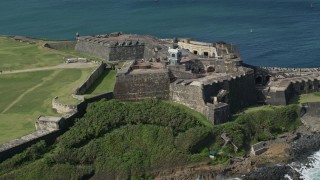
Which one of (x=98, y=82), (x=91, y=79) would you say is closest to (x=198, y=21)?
(x=98, y=82)

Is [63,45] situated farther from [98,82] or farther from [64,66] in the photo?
[98,82]

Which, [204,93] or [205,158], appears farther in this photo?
[204,93]

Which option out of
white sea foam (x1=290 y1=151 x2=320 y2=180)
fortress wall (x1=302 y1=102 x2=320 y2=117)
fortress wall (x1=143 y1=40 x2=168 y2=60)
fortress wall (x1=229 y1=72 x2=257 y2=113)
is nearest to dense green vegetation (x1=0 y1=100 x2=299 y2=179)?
fortress wall (x1=229 y1=72 x2=257 y2=113)

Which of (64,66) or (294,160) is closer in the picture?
(294,160)

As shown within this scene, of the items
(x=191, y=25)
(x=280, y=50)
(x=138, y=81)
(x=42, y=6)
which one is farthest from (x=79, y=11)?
(x=138, y=81)

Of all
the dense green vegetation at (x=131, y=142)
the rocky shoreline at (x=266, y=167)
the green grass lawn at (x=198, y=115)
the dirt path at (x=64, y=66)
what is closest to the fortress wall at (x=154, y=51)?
the dirt path at (x=64, y=66)

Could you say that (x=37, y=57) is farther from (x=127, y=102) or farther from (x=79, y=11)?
(x=79, y=11)
